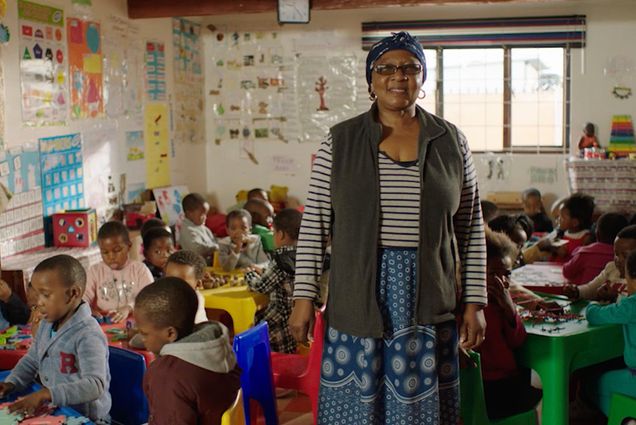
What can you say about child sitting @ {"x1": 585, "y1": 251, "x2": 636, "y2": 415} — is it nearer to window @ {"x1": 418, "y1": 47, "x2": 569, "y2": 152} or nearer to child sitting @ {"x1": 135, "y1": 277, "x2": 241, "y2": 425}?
child sitting @ {"x1": 135, "y1": 277, "x2": 241, "y2": 425}

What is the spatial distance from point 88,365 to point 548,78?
623 cm

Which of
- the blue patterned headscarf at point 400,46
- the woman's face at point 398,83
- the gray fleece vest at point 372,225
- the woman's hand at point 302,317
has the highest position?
the blue patterned headscarf at point 400,46

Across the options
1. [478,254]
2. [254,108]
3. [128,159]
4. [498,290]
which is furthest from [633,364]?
[254,108]

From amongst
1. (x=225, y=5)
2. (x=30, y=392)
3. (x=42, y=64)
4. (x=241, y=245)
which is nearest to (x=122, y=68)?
(x=225, y=5)

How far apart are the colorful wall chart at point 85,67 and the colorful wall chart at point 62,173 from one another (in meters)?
0.26

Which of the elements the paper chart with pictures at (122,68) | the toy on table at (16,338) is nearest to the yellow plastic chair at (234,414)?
the toy on table at (16,338)

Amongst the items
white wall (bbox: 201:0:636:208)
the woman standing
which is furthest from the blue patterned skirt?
white wall (bbox: 201:0:636:208)

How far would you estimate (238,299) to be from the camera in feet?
14.3

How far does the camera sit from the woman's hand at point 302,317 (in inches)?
88.7

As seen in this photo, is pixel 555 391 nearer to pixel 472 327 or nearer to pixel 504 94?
pixel 472 327

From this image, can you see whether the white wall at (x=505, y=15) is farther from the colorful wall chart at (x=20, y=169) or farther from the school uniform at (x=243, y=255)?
the school uniform at (x=243, y=255)

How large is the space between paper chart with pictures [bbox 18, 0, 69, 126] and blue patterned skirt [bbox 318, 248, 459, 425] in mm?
3873

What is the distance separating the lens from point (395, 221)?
2.20 m

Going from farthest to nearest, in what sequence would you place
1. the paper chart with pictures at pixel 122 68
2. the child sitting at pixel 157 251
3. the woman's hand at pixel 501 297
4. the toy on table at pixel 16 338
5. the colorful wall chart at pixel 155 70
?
1. the colorful wall chart at pixel 155 70
2. the paper chart with pictures at pixel 122 68
3. the child sitting at pixel 157 251
4. the toy on table at pixel 16 338
5. the woman's hand at pixel 501 297
